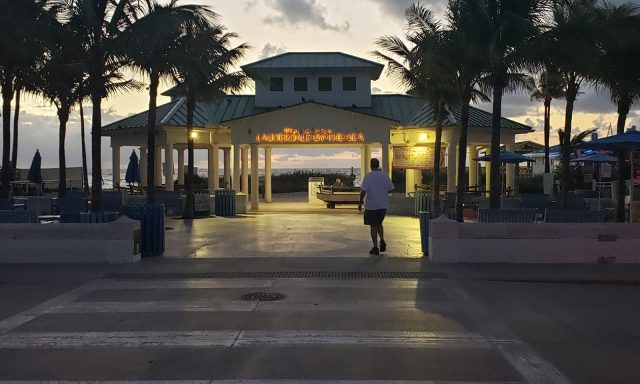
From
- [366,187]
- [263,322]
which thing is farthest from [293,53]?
[263,322]

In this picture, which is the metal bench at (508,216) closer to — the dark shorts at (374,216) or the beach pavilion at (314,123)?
the dark shorts at (374,216)

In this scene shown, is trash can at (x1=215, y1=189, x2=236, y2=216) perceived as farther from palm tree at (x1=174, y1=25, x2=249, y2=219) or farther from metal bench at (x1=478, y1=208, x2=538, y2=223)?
metal bench at (x1=478, y1=208, x2=538, y2=223)

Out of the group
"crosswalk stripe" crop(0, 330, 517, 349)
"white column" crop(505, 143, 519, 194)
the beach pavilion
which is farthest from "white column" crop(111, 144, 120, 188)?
"crosswalk stripe" crop(0, 330, 517, 349)

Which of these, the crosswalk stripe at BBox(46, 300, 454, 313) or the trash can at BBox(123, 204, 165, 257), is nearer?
the crosswalk stripe at BBox(46, 300, 454, 313)

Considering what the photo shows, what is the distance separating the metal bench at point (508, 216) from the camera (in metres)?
11.8

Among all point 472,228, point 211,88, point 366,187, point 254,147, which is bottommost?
point 472,228

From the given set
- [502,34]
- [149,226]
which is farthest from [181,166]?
[502,34]

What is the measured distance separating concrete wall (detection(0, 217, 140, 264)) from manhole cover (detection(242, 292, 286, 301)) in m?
3.58

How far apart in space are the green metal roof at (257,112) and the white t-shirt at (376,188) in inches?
508

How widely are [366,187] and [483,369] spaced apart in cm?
655

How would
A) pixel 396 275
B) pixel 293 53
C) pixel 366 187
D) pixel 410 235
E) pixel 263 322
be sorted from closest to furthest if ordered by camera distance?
pixel 263 322 < pixel 396 275 < pixel 366 187 < pixel 410 235 < pixel 293 53

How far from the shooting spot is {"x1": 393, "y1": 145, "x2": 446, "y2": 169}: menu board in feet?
80.6

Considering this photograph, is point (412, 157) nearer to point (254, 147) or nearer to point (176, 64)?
point (254, 147)

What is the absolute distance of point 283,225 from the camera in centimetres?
1841
